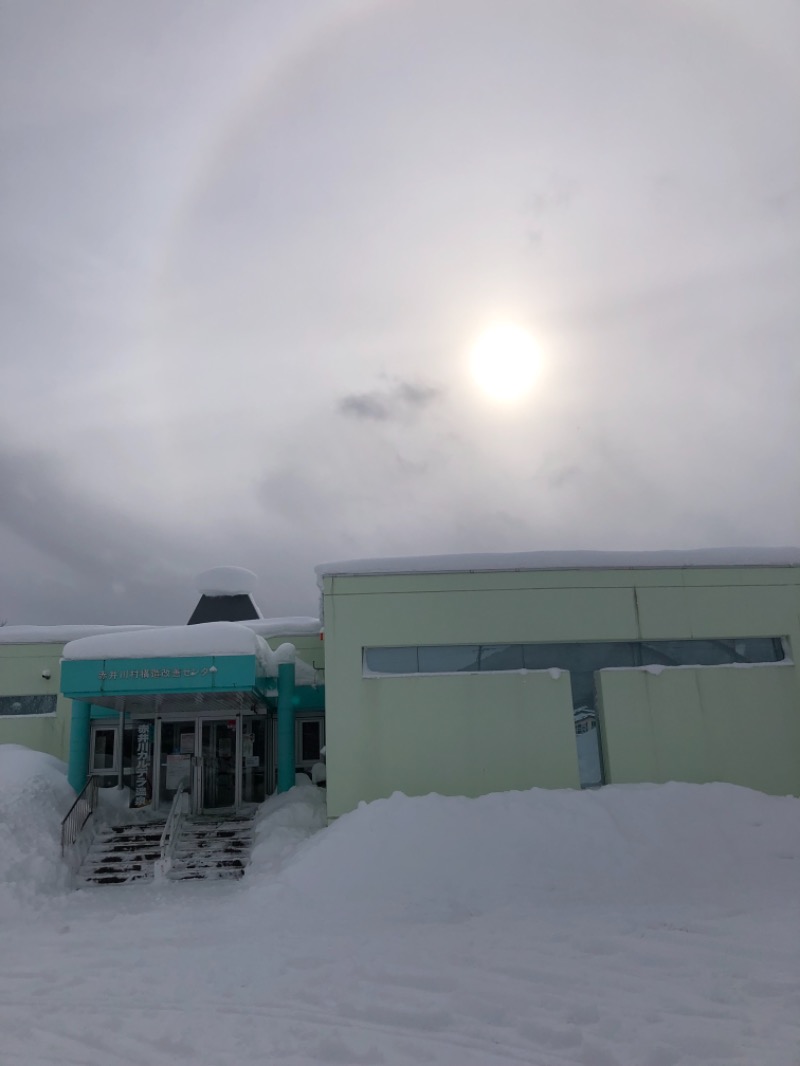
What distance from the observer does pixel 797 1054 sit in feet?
17.8

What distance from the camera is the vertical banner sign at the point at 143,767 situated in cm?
1841

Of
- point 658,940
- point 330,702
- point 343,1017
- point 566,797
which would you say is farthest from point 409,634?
point 343,1017

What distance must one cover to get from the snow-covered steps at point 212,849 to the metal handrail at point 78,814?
192 cm

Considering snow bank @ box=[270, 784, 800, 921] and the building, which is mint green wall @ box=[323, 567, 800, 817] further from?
snow bank @ box=[270, 784, 800, 921]

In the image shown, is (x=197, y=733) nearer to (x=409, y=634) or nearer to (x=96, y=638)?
(x=96, y=638)

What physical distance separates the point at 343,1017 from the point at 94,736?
15.4 metres

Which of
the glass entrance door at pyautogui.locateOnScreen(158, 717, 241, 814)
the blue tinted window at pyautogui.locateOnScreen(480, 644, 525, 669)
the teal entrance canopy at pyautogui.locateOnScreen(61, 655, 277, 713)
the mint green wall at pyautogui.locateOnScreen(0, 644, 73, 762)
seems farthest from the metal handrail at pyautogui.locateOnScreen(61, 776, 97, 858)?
the blue tinted window at pyautogui.locateOnScreen(480, 644, 525, 669)

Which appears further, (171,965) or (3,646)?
(3,646)

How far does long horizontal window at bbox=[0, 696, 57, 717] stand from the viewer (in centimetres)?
2075

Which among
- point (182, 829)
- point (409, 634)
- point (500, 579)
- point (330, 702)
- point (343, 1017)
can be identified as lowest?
point (343, 1017)

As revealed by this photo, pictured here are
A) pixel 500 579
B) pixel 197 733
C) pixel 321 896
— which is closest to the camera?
pixel 321 896

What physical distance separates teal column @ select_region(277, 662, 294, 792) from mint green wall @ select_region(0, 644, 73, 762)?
6.42 meters

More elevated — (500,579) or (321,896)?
(500,579)

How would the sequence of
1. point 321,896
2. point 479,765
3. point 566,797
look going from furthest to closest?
point 479,765, point 566,797, point 321,896
